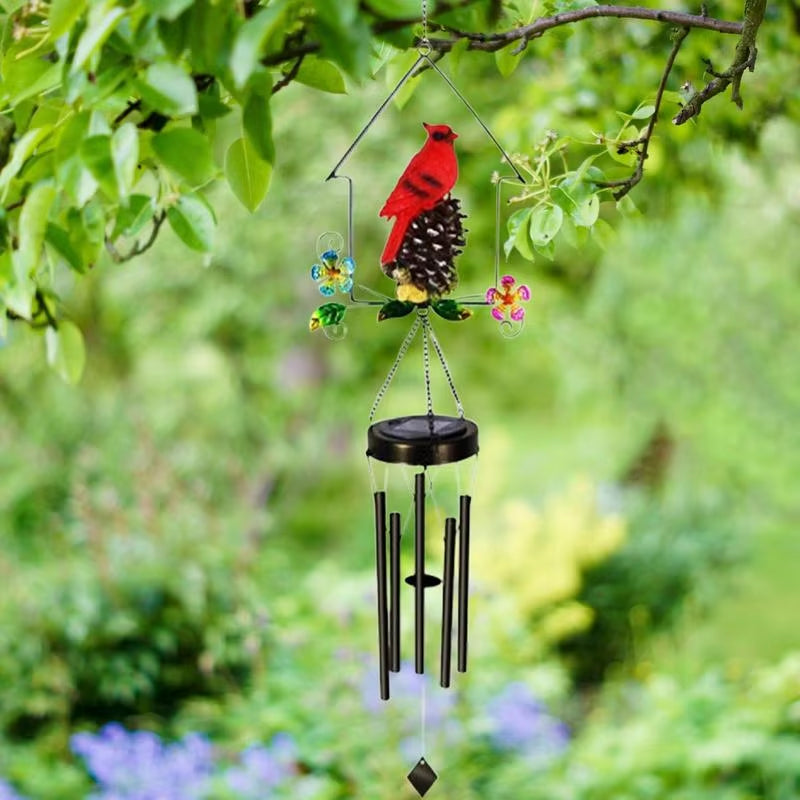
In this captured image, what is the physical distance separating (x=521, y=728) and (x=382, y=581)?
1475mm

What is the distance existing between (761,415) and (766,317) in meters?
0.36

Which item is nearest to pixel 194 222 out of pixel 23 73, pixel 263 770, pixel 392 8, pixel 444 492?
pixel 23 73

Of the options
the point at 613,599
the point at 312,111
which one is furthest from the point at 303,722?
the point at 312,111

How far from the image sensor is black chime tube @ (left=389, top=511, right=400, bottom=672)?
1.17m

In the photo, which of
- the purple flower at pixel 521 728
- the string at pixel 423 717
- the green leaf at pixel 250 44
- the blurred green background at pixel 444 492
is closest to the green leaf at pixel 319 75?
the green leaf at pixel 250 44

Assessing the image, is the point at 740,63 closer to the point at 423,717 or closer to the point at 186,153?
the point at 186,153

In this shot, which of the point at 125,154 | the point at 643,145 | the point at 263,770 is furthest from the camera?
the point at 263,770

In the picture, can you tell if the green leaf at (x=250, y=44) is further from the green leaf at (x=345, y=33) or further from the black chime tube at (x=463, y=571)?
the black chime tube at (x=463, y=571)

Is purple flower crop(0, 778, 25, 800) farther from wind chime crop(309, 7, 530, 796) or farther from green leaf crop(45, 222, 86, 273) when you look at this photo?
green leaf crop(45, 222, 86, 273)

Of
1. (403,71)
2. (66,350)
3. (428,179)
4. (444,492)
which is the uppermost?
(444,492)

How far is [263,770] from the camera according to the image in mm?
2246

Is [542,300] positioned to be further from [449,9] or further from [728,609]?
[449,9]

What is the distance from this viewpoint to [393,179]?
3.74m

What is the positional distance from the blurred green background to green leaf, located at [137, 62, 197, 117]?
4.05ft
